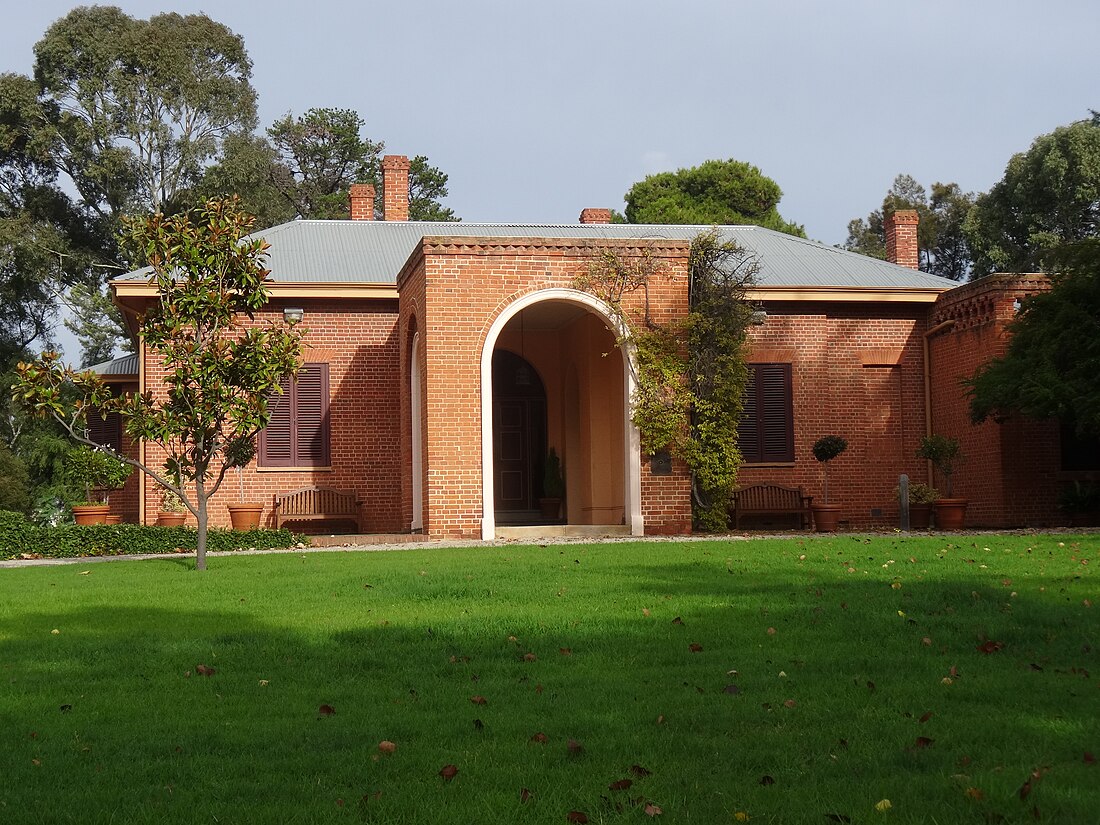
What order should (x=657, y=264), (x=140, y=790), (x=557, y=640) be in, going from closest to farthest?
(x=140, y=790)
(x=557, y=640)
(x=657, y=264)

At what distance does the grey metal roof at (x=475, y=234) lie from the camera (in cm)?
2164

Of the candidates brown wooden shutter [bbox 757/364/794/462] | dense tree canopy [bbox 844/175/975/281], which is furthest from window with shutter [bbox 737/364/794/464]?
dense tree canopy [bbox 844/175/975/281]

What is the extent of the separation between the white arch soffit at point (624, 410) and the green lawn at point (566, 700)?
7.36 meters

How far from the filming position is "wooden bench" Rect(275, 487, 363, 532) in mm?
20406

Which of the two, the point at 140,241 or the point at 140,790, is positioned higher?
the point at 140,241

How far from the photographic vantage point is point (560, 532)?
18344 millimetres

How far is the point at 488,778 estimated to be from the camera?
4.09 metres

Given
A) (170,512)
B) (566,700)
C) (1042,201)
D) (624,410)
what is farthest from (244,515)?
(1042,201)

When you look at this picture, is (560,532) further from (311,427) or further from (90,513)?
(90,513)

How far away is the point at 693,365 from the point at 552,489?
5.23m

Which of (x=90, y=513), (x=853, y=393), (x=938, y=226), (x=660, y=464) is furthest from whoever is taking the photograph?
(x=938, y=226)

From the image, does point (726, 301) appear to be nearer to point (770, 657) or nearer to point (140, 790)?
point (770, 657)

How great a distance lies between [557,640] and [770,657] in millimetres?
1271

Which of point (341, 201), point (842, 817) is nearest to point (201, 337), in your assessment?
point (842, 817)
